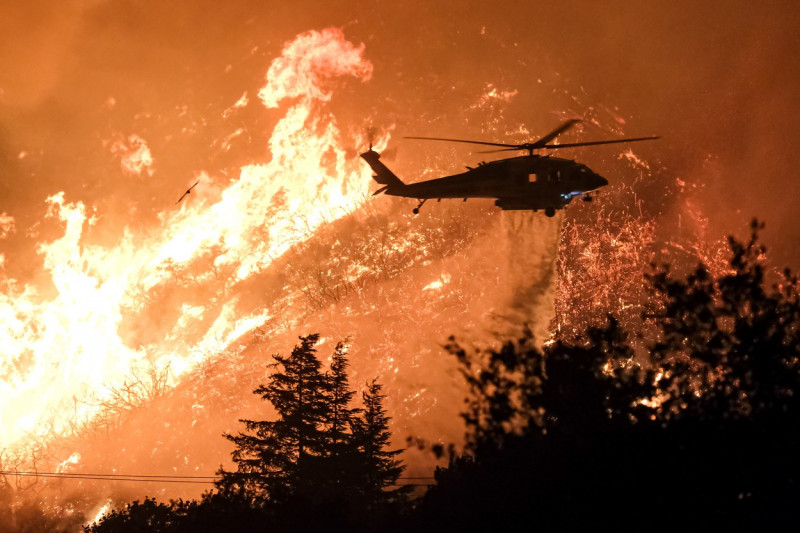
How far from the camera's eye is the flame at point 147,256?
75.4m

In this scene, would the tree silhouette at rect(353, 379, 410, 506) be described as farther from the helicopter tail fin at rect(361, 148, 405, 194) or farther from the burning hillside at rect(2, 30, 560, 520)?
the burning hillside at rect(2, 30, 560, 520)

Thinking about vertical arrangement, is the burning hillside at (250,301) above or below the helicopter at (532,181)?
above

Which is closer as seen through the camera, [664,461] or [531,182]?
[664,461]

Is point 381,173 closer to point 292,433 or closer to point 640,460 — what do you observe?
point 292,433

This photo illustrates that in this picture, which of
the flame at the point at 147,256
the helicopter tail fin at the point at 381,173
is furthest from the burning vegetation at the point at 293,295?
the helicopter tail fin at the point at 381,173

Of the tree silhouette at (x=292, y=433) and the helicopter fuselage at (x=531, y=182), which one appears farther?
the tree silhouette at (x=292, y=433)

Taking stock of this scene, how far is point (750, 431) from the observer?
2145 cm

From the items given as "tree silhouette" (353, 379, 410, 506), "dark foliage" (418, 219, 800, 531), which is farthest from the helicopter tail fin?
"dark foliage" (418, 219, 800, 531)

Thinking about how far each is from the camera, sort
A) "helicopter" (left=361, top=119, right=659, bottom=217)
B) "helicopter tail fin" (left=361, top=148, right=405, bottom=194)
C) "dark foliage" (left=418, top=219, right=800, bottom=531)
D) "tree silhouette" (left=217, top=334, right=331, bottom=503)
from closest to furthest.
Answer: "dark foliage" (left=418, top=219, right=800, bottom=531) < "helicopter" (left=361, top=119, right=659, bottom=217) < "tree silhouette" (left=217, top=334, right=331, bottom=503) < "helicopter tail fin" (left=361, top=148, right=405, bottom=194)

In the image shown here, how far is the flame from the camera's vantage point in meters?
75.4

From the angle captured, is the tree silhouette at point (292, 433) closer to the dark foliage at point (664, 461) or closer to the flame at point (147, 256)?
the dark foliage at point (664, 461)

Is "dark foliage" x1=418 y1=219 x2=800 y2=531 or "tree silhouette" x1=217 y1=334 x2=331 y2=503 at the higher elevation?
"tree silhouette" x1=217 y1=334 x2=331 y2=503

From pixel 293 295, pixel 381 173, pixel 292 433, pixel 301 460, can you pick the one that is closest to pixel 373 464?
pixel 301 460

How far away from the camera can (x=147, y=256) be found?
3120 inches
